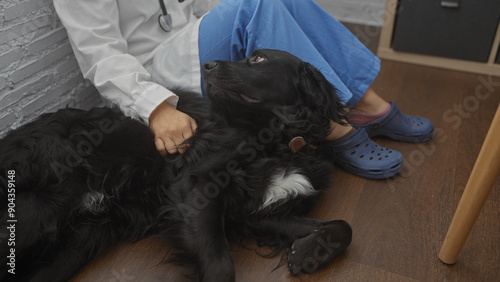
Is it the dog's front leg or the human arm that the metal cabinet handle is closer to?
the human arm

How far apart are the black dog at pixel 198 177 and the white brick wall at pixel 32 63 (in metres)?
0.23

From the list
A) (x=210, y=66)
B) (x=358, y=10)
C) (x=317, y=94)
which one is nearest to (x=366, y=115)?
(x=317, y=94)

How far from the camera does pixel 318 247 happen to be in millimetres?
1166

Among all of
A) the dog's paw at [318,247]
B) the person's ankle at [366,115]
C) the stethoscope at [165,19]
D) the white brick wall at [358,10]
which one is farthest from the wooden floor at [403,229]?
the white brick wall at [358,10]

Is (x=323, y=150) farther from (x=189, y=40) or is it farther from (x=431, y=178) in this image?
(x=189, y=40)

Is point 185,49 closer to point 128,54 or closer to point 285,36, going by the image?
point 128,54

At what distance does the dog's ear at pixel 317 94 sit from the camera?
1.25m

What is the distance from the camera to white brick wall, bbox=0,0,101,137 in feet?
4.37

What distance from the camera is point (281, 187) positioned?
49.1 inches

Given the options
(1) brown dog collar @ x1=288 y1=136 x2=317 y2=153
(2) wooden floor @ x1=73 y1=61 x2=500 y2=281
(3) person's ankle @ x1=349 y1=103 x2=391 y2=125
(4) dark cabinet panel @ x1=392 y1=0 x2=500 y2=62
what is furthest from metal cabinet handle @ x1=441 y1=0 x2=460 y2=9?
(1) brown dog collar @ x1=288 y1=136 x2=317 y2=153

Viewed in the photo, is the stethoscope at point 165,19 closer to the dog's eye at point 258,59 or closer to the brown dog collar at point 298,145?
the dog's eye at point 258,59

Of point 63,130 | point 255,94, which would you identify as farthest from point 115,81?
point 255,94

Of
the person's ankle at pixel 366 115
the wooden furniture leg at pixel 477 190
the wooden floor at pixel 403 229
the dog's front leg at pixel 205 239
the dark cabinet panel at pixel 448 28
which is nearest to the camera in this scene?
the wooden furniture leg at pixel 477 190

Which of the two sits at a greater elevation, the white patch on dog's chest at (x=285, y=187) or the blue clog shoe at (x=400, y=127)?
the white patch on dog's chest at (x=285, y=187)
